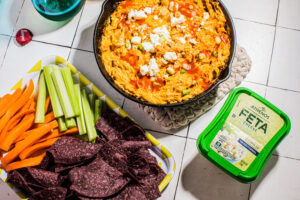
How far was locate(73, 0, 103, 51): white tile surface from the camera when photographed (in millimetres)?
2135

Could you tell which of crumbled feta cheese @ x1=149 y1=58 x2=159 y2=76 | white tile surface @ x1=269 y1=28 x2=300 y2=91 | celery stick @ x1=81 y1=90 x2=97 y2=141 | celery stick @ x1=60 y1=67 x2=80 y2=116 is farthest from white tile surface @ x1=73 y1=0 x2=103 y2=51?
white tile surface @ x1=269 y1=28 x2=300 y2=91

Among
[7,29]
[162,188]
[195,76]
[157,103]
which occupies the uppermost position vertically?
[7,29]

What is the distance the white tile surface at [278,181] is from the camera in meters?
2.00

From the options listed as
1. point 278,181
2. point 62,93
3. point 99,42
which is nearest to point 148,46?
point 99,42

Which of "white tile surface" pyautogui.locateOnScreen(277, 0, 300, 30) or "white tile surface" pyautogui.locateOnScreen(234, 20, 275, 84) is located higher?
"white tile surface" pyautogui.locateOnScreen(277, 0, 300, 30)

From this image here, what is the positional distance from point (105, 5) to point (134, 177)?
1.09m

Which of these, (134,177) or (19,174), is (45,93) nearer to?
(19,174)

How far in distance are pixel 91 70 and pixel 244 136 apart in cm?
117

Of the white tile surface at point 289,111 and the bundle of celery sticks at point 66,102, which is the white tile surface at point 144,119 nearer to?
the bundle of celery sticks at point 66,102

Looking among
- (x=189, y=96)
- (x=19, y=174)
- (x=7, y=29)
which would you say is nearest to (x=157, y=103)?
(x=189, y=96)

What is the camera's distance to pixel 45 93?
193cm

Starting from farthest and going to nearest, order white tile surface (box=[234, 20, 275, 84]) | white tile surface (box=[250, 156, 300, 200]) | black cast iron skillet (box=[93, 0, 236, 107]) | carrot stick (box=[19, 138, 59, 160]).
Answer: white tile surface (box=[234, 20, 275, 84])
white tile surface (box=[250, 156, 300, 200])
carrot stick (box=[19, 138, 59, 160])
black cast iron skillet (box=[93, 0, 236, 107])

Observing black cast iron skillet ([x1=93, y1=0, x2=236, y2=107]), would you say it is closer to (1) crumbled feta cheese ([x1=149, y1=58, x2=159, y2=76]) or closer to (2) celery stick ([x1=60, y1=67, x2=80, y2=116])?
(1) crumbled feta cheese ([x1=149, y1=58, x2=159, y2=76])

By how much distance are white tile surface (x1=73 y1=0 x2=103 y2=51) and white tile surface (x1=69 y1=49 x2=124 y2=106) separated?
0.19 feet
